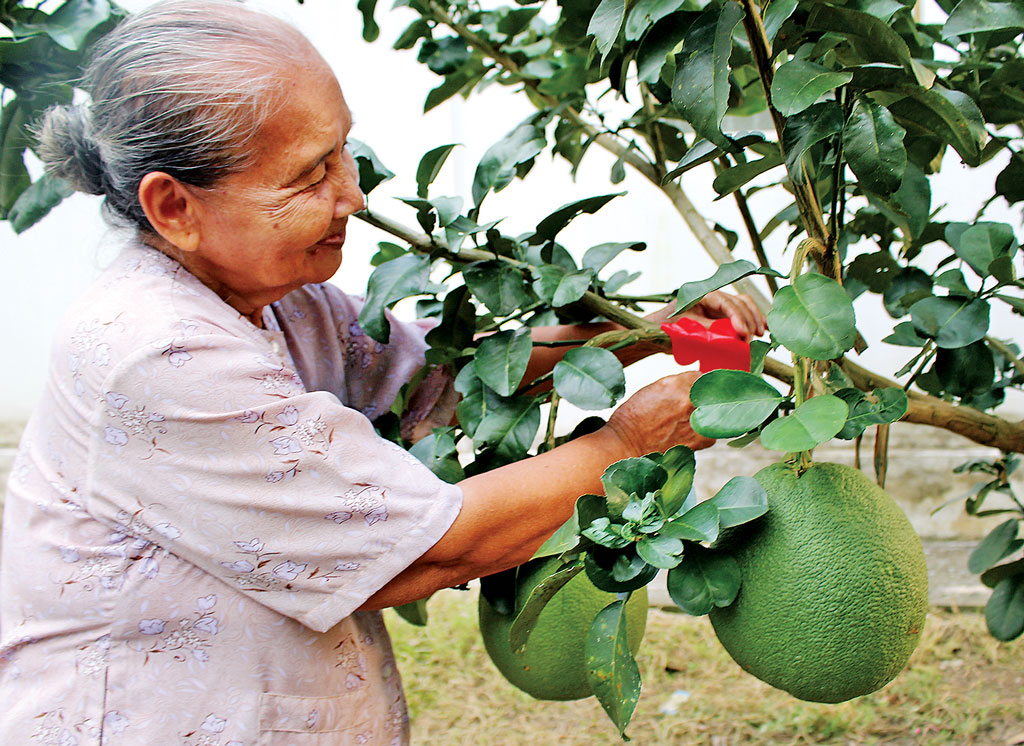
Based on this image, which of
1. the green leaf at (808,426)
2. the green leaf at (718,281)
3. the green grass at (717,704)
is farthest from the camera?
the green grass at (717,704)

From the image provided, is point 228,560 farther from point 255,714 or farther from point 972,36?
point 972,36

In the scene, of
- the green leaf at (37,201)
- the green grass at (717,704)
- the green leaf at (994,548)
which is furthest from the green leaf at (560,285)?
the green grass at (717,704)

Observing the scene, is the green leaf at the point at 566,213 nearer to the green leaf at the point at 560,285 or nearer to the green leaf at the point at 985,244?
the green leaf at the point at 560,285

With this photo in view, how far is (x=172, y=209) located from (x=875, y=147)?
26.9 inches

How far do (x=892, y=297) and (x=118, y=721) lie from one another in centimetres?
104

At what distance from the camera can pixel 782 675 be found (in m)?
0.81

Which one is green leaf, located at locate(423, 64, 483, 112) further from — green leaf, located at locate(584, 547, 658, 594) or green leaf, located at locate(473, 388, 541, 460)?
green leaf, located at locate(584, 547, 658, 594)

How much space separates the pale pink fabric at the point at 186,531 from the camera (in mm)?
877

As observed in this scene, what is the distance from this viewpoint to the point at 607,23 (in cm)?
78

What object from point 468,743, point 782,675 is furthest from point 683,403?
point 468,743

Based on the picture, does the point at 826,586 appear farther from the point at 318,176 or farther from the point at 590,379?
the point at 318,176

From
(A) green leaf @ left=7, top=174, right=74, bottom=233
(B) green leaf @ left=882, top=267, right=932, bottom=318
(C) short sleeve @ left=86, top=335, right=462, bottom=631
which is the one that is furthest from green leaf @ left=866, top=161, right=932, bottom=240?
(A) green leaf @ left=7, top=174, right=74, bottom=233

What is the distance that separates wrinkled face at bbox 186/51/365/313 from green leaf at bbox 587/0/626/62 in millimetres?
307

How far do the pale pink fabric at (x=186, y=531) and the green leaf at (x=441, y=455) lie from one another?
0.35ft
